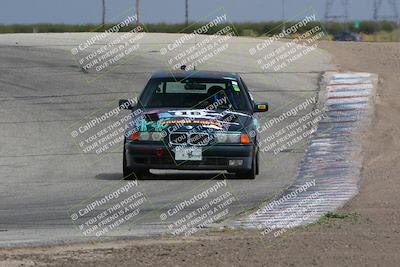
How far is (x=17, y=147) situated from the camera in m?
18.8

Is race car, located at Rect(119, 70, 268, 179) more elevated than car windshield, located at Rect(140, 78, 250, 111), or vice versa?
car windshield, located at Rect(140, 78, 250, 111)

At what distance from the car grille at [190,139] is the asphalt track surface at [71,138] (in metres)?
0.50

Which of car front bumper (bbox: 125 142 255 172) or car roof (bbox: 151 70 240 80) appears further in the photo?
car roof (bbox: 151 70 240 80)

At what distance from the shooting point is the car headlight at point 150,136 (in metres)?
14.1

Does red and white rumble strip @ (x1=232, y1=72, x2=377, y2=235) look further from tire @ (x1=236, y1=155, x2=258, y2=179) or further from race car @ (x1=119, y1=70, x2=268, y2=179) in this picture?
race car @ (x1=119, y1=70, x2=268, y2=179)

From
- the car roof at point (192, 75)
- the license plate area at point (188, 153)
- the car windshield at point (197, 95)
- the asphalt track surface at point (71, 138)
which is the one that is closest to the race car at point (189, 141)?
the license plate area at point (188, 153)

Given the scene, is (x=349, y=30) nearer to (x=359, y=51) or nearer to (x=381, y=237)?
(x=359, y=51)

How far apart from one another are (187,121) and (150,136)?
51 centimetres

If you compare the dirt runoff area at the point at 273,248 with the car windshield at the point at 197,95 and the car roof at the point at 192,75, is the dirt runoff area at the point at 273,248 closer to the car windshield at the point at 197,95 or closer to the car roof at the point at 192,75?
the car windshield at the point at 197,95

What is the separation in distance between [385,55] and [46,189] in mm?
21438

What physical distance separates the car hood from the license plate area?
254 millimetres

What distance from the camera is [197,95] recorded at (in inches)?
588

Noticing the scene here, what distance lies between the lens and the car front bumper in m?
14.1

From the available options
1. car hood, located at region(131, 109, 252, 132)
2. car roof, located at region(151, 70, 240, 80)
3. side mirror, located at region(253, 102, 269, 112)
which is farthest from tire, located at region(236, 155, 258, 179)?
car roof, located at region(151, 70, 240, 80)
